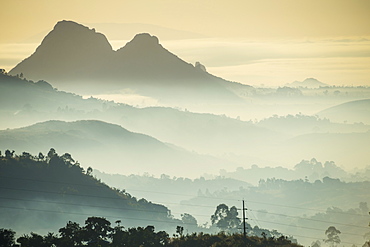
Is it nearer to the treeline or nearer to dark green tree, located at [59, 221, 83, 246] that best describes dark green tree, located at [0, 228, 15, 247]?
the treeline

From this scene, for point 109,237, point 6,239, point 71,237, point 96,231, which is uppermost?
point 96,231

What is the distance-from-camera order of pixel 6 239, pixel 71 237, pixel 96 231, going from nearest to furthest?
1. pixel 6 239
2. pixel 71 237
3. pixel 96 231

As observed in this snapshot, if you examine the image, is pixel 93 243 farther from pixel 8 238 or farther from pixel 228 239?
pixel 228 239

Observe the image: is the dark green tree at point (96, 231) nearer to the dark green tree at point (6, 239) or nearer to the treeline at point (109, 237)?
the treeline at point (109, 237)

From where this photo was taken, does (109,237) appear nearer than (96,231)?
No

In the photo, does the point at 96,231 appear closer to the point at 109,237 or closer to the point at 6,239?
the point at 109,237

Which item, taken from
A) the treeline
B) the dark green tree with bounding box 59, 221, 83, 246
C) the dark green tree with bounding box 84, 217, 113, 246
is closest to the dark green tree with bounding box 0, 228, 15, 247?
the treeline

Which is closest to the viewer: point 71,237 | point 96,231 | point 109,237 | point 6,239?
point 6,239

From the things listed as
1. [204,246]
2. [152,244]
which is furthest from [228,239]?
[152,244]

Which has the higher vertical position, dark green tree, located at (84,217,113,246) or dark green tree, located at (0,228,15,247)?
dark green tree, located at (84,217,113,246)

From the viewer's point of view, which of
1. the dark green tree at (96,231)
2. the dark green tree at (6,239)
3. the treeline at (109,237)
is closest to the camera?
the treeline at (109,237)

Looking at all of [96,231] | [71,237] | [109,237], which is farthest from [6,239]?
[109,237]

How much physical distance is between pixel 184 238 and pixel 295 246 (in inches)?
1077

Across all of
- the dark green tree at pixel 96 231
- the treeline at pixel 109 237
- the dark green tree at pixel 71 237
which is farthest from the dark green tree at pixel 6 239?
the dark green tree at pixel 96 231
